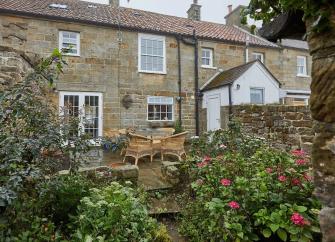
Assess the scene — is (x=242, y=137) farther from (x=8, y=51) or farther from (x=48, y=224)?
(x=8, y=51)

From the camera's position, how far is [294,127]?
6738 mm

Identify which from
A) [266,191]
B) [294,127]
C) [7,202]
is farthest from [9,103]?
[294,127]

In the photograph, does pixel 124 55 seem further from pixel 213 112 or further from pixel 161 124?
pixel 213 112

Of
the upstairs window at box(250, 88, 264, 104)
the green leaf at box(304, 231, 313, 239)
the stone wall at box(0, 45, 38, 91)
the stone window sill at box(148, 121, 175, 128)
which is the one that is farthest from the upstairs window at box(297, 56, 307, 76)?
the green leaf at box(304, 231, 313, 239)

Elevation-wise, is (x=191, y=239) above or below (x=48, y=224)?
below

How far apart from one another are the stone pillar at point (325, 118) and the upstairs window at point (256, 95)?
1203 centimetres

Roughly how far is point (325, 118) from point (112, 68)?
1185 cm

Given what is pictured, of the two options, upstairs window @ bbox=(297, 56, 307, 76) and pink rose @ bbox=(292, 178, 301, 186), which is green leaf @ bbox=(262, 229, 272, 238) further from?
upstairs window @ bbox=(297, 56, 307, 76)

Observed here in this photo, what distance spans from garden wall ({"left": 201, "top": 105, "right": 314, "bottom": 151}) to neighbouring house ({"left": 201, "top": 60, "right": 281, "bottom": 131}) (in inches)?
171

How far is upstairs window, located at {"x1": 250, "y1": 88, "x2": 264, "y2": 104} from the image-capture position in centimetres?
1320

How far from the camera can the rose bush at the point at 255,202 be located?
289 cm

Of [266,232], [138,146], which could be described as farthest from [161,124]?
[266,232]

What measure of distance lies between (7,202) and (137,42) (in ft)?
37.4

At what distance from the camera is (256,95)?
526 inches
